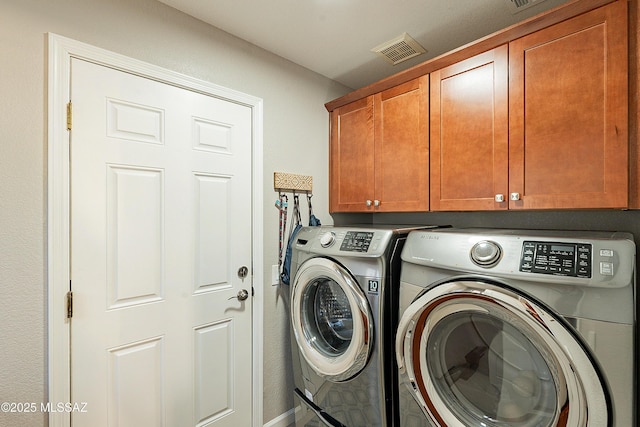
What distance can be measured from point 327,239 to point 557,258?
1.01 m

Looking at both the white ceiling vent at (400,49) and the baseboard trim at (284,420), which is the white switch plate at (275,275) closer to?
the baseboard trim at (284,420)

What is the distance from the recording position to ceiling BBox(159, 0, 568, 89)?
59.9 inches

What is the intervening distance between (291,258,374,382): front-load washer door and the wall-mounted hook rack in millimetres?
565

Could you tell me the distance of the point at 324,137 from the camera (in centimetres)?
232

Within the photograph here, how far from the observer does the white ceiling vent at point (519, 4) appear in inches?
58.1

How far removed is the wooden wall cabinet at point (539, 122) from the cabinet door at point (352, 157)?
47 cm

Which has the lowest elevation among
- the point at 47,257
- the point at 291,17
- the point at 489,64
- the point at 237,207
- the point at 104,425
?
the point at 104,425

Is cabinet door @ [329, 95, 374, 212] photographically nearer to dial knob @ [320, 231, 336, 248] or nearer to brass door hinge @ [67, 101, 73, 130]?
dial knob @ [320, 231, 336, 248]

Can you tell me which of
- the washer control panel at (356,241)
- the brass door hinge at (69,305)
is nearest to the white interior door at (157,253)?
the brass door hinge at (69,305)

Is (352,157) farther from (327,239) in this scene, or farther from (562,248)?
(562,248)

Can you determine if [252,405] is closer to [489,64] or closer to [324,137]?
[324,137]

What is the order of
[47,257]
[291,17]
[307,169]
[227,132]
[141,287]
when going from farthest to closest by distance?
[307,169] < [227,132] < [291,17] < [141,287] < [47,257]

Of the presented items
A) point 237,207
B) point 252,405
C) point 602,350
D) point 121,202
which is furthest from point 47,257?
point 602,350

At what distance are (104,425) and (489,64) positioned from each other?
2.50 metres
